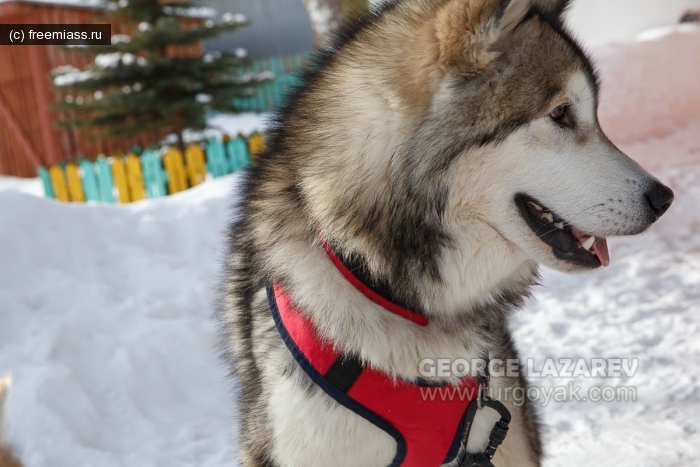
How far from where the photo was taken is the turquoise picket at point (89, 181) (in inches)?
326

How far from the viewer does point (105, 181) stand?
27.3ft

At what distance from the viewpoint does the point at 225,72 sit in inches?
412

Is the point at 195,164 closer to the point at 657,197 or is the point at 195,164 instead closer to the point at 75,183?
the point at 75,183

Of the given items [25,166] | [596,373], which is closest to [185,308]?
[596,373]

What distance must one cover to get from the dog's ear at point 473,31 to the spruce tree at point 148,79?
8547 millimetres

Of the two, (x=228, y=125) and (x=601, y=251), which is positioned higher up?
(x=228, y=125)

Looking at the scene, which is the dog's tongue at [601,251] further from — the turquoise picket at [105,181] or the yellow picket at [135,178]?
the turquoise picket at [105,181]

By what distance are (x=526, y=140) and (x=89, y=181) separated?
7.73 meters

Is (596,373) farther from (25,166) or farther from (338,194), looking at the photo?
(25,166)

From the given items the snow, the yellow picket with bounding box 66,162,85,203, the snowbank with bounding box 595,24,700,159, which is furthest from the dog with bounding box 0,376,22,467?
the snow

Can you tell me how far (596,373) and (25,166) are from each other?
10633 millimetres

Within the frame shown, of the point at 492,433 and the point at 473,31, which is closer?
the point at 473,31

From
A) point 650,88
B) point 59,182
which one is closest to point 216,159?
point 59,182

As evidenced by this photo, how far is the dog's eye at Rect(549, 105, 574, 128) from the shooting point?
5.16 ft
